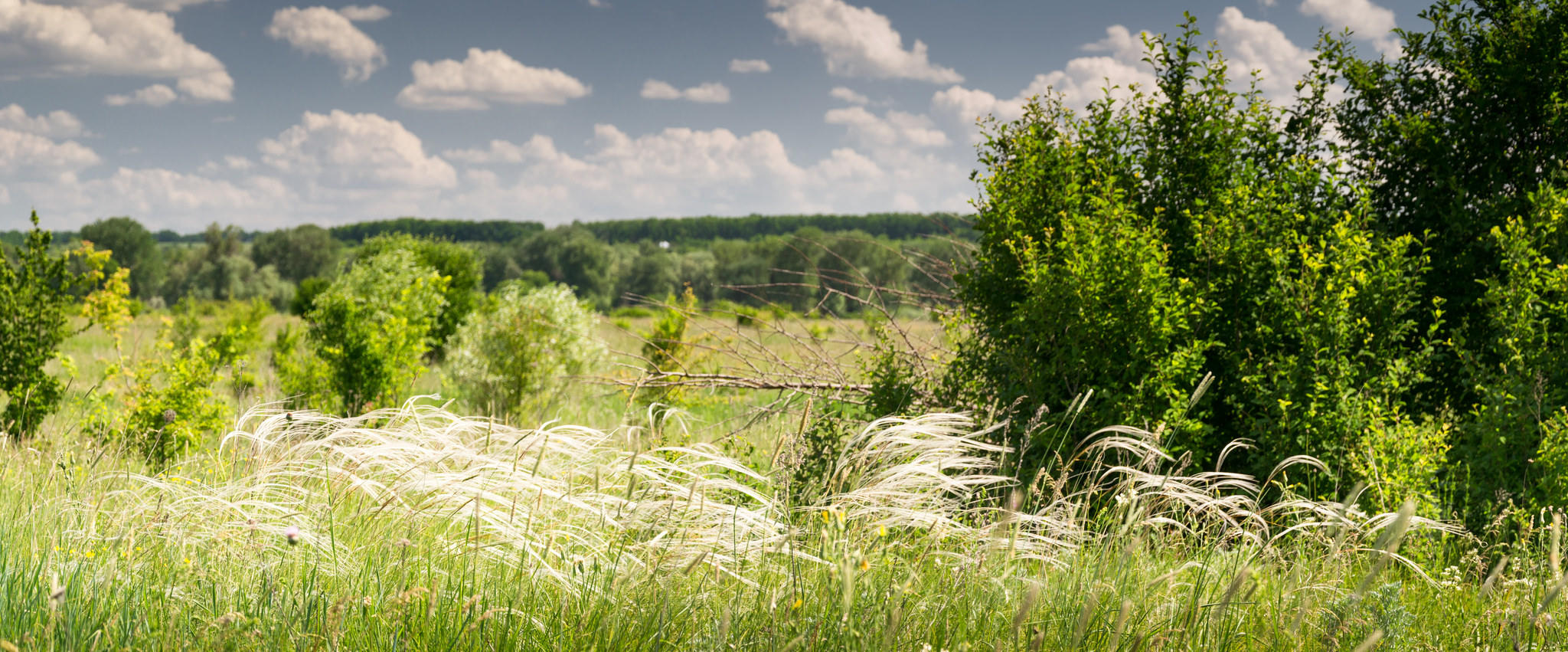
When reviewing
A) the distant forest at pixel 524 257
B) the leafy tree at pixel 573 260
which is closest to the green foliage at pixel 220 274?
the distant forest at pixel 524 257

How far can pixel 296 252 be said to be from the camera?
87250mm

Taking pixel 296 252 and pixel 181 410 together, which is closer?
pixel 181 410

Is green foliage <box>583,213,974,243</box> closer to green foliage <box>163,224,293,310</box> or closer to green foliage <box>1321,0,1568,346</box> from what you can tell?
green foliage <box>163,224,293,310</box>

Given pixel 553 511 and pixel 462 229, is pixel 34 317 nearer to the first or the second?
pixel 553 511

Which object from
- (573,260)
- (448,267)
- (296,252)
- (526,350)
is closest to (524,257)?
(573,260)

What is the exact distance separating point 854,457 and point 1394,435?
325cm

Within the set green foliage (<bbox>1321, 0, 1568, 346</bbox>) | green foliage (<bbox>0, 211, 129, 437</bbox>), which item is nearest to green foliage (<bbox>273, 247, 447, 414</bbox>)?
green foliage (<bbox>0, 211, 129, 437</bbox>)

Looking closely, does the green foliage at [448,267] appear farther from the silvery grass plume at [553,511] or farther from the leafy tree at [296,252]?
the leafy tree at [296,252]

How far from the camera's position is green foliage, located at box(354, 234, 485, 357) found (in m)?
16.9

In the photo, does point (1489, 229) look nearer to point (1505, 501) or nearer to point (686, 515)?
point (1505, 501)

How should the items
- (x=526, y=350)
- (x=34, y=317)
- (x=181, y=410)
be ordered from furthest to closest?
(x=526, y=350)
(x=34, y=317)
(x=181, y=410)

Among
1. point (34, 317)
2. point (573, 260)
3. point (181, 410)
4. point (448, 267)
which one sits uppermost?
point (448, 267)

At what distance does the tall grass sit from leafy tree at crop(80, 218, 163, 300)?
87943mm

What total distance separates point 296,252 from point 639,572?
322ft
